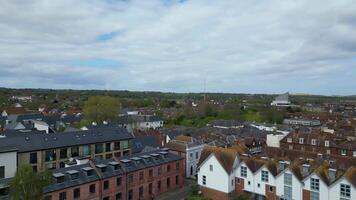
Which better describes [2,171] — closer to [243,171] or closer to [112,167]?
[112,167]

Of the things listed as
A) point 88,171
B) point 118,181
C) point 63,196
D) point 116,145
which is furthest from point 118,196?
point 116,145

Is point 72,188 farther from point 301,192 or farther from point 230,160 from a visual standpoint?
point 301,192

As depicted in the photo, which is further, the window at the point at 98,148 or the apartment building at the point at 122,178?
the window at the point at 98,148

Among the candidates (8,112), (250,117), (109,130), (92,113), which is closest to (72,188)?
(109,130)

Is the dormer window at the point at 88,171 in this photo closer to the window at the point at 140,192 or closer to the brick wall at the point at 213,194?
the window at the point at 140,192

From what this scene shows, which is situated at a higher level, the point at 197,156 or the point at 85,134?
the point at 85,134

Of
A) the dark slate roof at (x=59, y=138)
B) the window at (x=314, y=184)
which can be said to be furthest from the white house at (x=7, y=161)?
the window at (x=314, y=184)
